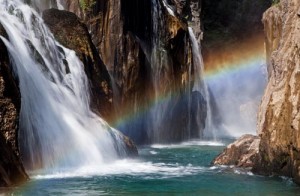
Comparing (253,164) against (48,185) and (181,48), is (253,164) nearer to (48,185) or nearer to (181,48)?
(48,185)

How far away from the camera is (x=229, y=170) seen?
62.7ft

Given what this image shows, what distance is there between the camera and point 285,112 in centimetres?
1634

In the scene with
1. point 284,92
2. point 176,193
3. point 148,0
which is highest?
point 148,0

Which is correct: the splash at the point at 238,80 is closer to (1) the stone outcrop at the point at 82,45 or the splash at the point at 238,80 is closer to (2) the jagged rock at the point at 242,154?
(1) the stone outcrop at the point at 82,45

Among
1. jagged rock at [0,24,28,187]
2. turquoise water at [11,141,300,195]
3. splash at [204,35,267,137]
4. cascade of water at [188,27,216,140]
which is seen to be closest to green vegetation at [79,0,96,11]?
cascade of water at [188,27,216,140]

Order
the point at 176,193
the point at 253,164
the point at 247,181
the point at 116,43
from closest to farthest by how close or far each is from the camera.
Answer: the point at 176,193 → the point at 247,181 → the point at 253,164 → the point at 116,43

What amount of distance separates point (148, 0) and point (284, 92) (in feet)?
77.5

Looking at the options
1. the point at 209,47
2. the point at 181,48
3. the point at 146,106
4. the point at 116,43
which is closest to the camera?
the point at 116,43

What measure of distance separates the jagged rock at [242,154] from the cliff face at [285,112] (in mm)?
1434

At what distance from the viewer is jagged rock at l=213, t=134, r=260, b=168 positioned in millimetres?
19514

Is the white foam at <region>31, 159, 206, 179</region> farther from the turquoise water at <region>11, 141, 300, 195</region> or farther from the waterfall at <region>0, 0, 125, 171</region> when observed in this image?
the waterfall at <region>0, 0, 125, 171</region>

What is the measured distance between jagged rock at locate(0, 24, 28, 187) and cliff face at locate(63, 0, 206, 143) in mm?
15146

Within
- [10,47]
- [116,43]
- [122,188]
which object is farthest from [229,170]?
[116,43]

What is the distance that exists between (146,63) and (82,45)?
369 inches
